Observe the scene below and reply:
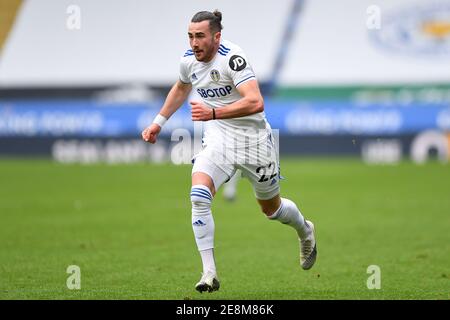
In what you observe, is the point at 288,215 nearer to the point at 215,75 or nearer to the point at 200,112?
the point at 215,75

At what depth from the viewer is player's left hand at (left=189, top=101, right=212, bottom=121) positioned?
775 centimetres

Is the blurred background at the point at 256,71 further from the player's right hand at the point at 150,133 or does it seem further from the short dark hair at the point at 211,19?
the short dark hair at the point at 211,19

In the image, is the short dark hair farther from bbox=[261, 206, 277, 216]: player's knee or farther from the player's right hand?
bbox=[261, 206, 277, 216]: player's knee

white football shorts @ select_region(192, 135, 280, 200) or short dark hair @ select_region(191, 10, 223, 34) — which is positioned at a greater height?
short dark hair @ select_region(191, 10, 223, 34)

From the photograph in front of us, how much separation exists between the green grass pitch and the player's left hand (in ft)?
Answer: 5.23

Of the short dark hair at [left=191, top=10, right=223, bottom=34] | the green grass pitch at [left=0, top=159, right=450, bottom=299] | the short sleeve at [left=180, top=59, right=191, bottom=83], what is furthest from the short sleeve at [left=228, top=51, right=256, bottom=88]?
Answer: the green grass pitch at [left=0, top=159, right=450, bottom=299]

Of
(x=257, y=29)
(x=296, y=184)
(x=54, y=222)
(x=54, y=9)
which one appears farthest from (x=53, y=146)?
(x=54, y=222)

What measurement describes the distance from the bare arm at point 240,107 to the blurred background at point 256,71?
771 inches

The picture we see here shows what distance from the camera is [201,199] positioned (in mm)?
8000

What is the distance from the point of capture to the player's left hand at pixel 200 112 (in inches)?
305

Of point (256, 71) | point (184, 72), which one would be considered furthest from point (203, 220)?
point (256, 71)

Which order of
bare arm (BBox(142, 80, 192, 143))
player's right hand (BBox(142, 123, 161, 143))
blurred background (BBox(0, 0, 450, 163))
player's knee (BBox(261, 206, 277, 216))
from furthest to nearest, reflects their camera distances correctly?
blurred background (BBox(0, 0, 450, 163))
player's knee (BBox(261, 206, 277, 216))
bare arm (BBox(142, 80, 192, 143))
player's right hand (BBox(142, 123, 161, 143))

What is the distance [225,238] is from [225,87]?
4.75m

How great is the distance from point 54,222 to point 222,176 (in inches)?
263
